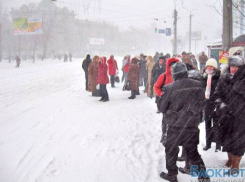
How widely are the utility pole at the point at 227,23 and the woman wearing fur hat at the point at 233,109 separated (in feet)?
11.3

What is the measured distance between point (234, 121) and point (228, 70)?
843 millimetres

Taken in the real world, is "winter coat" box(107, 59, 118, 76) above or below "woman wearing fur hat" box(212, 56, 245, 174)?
above

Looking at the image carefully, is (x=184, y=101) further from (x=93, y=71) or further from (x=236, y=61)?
(x=93, y=71)

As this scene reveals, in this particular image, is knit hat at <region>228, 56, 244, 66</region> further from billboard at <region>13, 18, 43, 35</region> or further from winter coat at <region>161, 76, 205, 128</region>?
billboard at <region>13, 18, 43, 35</region>

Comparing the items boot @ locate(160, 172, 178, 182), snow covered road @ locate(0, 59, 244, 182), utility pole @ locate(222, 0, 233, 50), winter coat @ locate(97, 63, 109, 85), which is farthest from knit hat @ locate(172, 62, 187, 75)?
winter coat @ locate(97, 63, 109, 85)

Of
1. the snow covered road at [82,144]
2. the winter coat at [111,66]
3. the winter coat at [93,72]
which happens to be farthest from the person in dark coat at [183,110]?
the winter coat at [111,66]

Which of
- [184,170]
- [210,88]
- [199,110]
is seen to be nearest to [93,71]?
[210,88]

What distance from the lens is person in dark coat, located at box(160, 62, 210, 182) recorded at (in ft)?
9.95

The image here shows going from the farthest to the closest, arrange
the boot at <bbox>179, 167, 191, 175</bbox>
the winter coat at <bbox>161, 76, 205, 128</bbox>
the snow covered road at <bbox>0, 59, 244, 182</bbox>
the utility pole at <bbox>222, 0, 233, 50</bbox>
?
the utility pole at <bbox>222, 0, 233, 50</bbox>
the snow covered road at <bbox>0, 59, 244, 182</bbox>
the boot at <bbox>179, 167, 191, 175</bbox>
the winter coat at <bbox>161, 76, 205, 128</bbox>

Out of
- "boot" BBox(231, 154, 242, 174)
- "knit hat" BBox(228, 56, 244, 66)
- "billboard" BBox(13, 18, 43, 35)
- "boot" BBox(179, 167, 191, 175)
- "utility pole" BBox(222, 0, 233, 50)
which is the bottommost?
"boot" BBox(179, 167, 191, 175)

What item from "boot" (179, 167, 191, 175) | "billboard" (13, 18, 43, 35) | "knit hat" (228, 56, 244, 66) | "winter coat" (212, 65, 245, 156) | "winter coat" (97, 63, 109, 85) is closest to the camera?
"winter coat" (212, 65, 245, 156)

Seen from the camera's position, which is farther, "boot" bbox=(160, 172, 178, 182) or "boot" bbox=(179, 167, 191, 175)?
"boot" bbox=(179, 167, 191, 175)

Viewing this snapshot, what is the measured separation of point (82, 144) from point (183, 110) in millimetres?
2634

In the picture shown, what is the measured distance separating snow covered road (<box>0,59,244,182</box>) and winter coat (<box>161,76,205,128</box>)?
3.46 ft
